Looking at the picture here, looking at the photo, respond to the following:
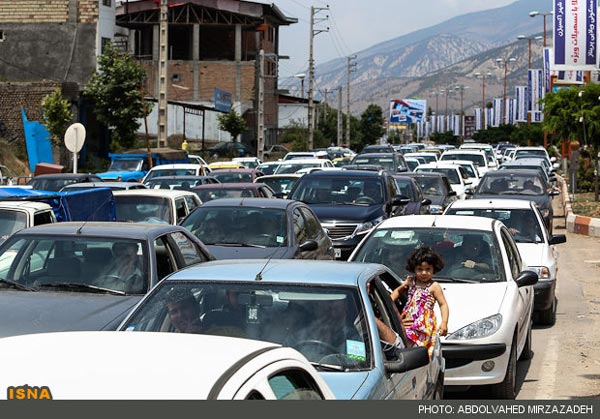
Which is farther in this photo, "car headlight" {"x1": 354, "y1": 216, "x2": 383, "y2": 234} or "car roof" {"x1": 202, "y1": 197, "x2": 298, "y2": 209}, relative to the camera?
"car headlight" {"x1": 354, "y1": 216, "x2": 383, "y2": 234}

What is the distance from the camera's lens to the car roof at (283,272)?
6.66 metres

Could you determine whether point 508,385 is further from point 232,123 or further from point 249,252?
point 232,123

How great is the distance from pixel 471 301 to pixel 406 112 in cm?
15834

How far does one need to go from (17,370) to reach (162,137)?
3691 centimetres

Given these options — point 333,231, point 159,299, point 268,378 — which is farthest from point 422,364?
point 333,231

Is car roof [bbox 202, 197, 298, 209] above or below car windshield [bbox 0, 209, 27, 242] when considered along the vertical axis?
above

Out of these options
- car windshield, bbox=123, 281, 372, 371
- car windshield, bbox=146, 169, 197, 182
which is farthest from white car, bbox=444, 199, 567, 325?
car windshield, bbox=146, 169, 197, 182

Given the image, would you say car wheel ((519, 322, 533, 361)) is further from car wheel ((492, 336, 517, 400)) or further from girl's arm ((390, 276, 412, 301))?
girl's arm ((390, 276, 412, 301))

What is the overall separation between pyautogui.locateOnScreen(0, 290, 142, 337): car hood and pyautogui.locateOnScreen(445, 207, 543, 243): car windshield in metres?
7.17

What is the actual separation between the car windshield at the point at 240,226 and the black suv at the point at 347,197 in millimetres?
4855

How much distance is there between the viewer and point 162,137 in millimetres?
40156

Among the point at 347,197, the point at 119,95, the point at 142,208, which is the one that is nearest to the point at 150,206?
the point at 142,208

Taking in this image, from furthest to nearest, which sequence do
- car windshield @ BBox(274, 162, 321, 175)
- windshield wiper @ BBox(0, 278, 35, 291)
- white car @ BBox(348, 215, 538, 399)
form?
car windshield @ BBox(274, 162, 321, 175) < windshield wiper @ BBox(0, 278, 35, 291) < white car @ BBox(348, 215, 538, 399)

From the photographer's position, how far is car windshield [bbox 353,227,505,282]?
11.0 m
